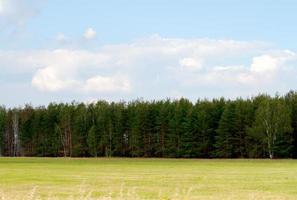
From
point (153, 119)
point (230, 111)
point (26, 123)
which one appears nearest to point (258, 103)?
point (230, 111)

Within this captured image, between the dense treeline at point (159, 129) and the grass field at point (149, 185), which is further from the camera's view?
the dense treeline at point (159, 129)

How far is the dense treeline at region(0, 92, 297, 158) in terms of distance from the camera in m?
123

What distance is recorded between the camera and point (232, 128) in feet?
417

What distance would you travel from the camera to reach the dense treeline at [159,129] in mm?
122875

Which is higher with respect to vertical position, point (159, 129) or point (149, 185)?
point (159, 129)

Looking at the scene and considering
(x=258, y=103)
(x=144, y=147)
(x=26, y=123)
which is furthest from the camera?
(x=26, y=123)

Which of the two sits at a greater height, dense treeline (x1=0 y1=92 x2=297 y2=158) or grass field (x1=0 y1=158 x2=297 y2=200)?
dense treeline (x1=0 y1=92 x2=297 y2=158)

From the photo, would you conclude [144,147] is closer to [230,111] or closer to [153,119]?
[153,119]

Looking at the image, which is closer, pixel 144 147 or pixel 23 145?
pixel 144 147

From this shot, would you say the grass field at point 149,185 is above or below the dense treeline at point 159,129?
below

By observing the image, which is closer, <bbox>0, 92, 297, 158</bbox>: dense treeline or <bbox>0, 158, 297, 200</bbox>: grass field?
<bbox>0, 158, 297, 200</bbox>: grass field

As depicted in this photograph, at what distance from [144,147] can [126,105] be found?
15.2 meters

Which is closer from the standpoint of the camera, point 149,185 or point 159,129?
point 149,185

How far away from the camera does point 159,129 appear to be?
456ft
